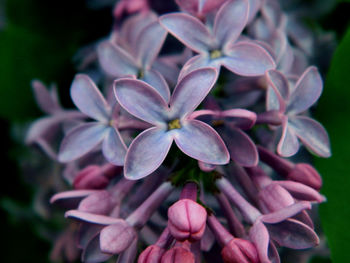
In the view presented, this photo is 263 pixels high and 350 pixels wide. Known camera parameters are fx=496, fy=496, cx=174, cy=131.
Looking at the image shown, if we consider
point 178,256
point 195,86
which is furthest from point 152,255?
point 195,86

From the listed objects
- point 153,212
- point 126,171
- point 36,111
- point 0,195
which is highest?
point 126,171

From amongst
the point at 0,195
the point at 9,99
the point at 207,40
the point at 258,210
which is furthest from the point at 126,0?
the point at 0,195

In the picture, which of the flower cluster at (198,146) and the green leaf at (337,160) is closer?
the flower cluster at (198,146)

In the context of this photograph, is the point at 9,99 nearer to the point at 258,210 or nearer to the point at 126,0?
the point at 126,0

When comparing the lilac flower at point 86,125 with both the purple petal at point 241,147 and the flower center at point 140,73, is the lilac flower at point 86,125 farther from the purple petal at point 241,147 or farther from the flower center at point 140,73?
the purple petal at point 241,147

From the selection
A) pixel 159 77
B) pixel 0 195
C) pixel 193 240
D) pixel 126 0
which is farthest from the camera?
pixel 0 195

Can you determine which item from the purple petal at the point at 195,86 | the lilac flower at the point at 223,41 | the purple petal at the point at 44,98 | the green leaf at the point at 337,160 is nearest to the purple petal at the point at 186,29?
the lilac flower at the point at 223,41

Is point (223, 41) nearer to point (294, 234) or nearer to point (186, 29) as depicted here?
point (186, 29)
